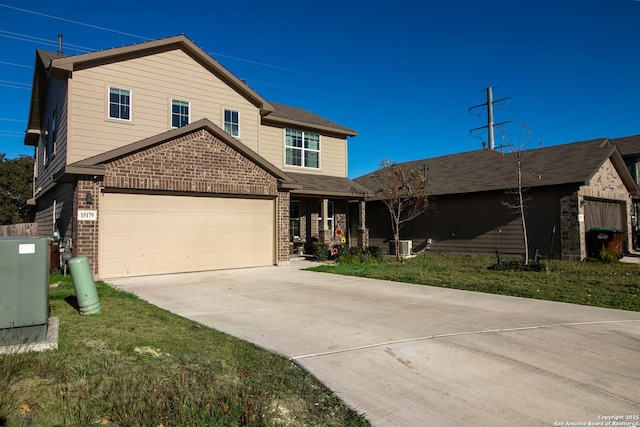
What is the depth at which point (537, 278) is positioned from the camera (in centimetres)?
1188

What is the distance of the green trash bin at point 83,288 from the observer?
6.90 meters

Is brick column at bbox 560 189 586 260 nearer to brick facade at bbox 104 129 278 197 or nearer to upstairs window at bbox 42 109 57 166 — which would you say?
brick facade at bbox 104 129 278 197

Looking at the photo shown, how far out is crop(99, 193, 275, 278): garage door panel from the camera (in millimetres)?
11977

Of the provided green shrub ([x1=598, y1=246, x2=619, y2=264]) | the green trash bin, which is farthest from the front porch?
the green trash bin

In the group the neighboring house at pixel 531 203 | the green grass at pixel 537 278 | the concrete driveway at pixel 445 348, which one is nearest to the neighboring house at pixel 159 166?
the concrete driveway at pixel 445 348

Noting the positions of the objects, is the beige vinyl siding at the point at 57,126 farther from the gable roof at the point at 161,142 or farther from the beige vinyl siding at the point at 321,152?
the beige vinyl siding at the point at 321,152

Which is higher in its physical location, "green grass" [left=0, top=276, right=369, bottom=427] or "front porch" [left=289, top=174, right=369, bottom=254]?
"front porch" [left=289, top=174, right=369, bottom=254]

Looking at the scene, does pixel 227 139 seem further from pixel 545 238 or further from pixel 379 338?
pixel 545 238

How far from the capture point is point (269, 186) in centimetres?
1496

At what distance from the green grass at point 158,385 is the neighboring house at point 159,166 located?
6.52 meters

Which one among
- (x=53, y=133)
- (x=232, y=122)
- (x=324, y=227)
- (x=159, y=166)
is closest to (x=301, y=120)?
(x=232, y=122)

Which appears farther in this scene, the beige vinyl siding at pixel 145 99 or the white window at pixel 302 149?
the white window at pixel 302 149

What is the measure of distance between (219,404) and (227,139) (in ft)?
36.4

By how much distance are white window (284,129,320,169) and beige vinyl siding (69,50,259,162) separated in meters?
2.22
